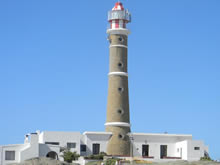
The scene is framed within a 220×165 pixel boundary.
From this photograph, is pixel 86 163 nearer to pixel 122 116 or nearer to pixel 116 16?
pixel 122 116

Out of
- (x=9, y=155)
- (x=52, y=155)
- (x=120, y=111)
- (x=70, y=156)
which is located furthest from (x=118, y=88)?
(x=9, y=155)

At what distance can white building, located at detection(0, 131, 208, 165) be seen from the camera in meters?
63.3

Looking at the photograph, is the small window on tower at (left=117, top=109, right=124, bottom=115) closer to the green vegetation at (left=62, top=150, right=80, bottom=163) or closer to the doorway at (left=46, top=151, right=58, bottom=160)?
the green vegetation at (left=62, top=150, right=80, bottom=163)

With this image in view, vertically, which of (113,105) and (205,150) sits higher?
(113,105)

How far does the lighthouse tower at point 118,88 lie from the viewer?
6894cm

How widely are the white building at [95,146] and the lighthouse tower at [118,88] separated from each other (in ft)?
3.40

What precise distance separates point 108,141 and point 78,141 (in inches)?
156

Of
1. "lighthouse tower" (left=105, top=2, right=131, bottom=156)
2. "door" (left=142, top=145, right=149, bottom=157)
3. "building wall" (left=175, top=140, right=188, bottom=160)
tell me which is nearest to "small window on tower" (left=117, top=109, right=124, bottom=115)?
"lighthouse tower" (left=105, top=2, right=131, bottom=156)

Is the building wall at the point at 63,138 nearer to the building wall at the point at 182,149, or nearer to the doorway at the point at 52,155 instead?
the doorway at the point at 52,155

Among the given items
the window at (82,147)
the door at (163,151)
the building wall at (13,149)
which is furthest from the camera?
the door at (163,151)

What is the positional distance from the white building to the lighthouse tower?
1.04 metres

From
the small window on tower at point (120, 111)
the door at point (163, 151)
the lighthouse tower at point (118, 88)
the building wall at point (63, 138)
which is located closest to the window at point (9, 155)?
the building wall at point (63, 138)

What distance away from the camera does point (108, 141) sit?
227ft

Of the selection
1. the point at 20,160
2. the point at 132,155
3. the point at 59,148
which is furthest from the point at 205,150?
the point at 20,160
